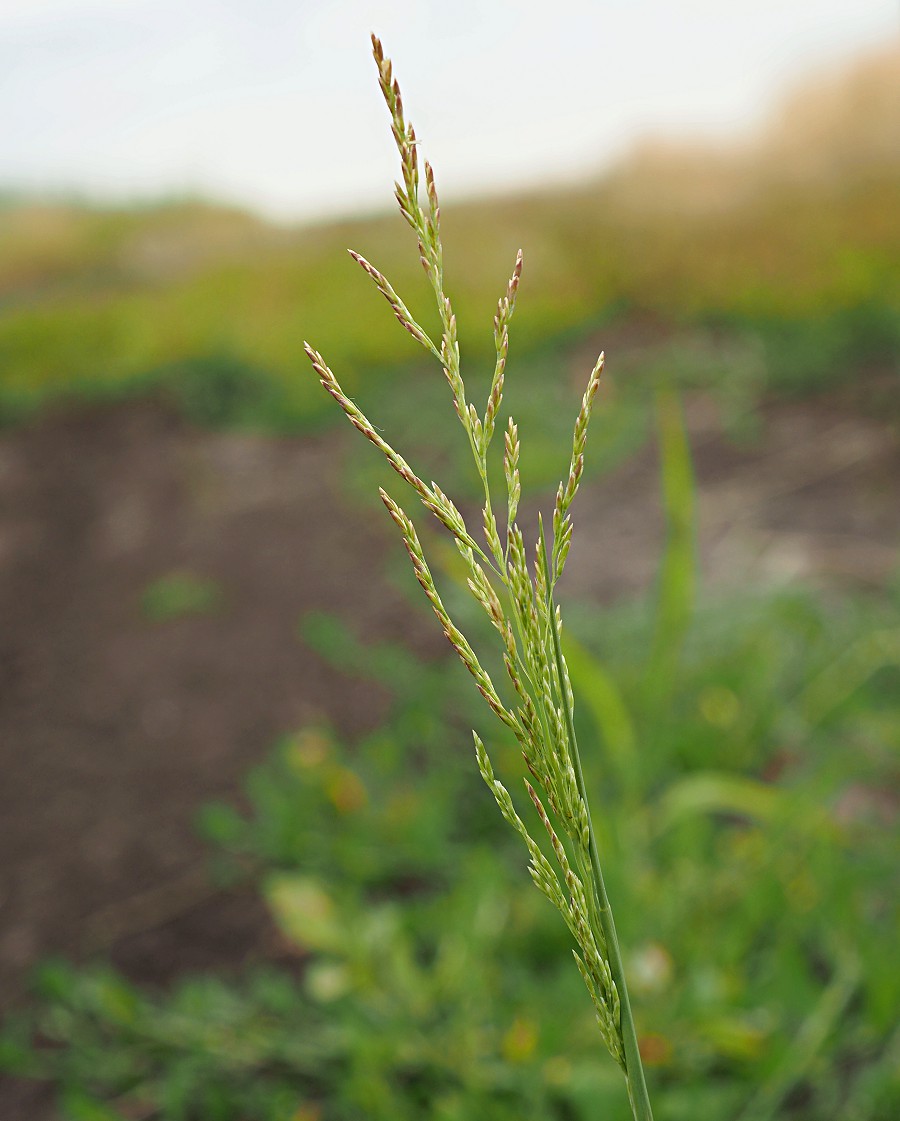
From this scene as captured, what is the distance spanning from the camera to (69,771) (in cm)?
267

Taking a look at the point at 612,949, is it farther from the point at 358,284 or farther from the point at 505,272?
the point at 358,284

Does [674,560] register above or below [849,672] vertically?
above

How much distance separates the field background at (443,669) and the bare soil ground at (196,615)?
0.01 metres

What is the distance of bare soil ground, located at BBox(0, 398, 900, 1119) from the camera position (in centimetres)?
212

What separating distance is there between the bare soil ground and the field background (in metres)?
0.01

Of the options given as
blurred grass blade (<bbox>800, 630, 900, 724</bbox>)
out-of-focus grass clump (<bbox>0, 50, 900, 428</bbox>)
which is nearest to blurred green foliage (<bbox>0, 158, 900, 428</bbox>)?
out-of-focus grass clump (<bbox>0, 50, 900, 428</bbox>)

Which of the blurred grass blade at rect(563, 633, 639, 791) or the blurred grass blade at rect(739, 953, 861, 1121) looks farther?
the blurred grass blade at rect(563, 633, 639, 791)

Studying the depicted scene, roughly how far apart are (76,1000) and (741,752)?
4.11ft

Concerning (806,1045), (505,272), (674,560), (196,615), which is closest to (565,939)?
(806,1045)

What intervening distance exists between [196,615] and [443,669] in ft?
3.80

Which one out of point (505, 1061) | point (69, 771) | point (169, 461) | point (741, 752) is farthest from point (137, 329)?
point (505, 1061)

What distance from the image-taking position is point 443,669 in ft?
8.67

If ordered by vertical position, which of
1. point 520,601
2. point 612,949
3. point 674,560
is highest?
point 520,601

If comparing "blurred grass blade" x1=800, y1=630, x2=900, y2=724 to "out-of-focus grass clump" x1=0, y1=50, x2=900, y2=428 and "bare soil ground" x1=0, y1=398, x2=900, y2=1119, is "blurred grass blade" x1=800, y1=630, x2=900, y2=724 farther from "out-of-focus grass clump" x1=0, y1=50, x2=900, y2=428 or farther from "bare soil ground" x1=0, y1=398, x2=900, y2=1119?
"out-of-focus grass clump" x1=0, y1=50, x2=900, y2=428
